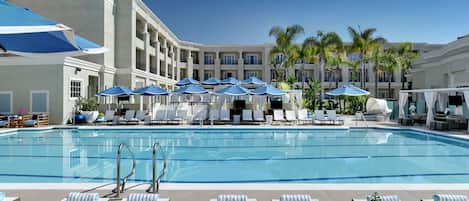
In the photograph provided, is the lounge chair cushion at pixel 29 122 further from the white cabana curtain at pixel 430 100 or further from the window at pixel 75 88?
the white cabana curtain at pixel 430 100

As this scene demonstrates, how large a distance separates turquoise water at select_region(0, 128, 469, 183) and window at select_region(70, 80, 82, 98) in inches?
153

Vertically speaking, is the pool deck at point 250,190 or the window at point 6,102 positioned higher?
the window at point 6,102

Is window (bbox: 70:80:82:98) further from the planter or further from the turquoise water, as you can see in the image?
the turquoise water

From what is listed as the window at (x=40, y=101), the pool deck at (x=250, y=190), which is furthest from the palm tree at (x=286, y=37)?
the pool deck at (x=250, y=190)

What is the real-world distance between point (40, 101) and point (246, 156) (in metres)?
14.4

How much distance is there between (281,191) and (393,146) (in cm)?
847

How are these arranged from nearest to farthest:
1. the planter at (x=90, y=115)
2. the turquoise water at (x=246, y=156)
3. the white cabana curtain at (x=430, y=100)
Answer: the turquoise water at (x=246, y=156), the white cabana curtain at (x=430, y=100), the planter at (x=90, y=115)

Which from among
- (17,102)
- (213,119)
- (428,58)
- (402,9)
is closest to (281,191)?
(213,119)

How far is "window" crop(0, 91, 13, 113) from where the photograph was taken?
18475mm

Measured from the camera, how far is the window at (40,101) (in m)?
18.3

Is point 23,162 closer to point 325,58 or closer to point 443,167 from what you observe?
point 443,167

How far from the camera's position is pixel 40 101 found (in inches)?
723

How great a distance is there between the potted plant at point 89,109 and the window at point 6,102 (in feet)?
11.9

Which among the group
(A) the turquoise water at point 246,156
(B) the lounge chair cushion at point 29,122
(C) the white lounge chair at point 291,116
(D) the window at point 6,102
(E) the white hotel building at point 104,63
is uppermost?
(E) the white hotel building at point 104,63
